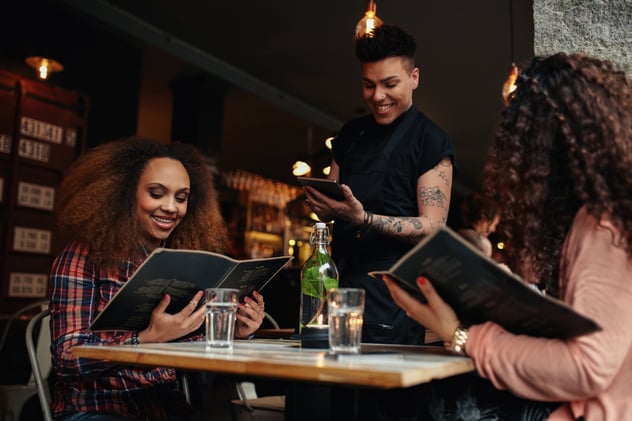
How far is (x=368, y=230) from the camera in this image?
2.01 metres

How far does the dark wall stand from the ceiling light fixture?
43mm

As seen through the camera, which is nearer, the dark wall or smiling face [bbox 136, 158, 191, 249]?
smiling face [bbox 136, 158, 191, 249]

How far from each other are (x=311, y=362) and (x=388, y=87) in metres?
1.40

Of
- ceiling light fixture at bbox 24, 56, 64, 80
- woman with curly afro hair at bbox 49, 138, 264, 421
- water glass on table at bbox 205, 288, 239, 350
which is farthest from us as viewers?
ceiling light fixture at bbox 24, 56, 64, 80

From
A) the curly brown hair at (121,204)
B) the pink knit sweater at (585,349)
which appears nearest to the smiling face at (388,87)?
the curly brown hair at (121,204)

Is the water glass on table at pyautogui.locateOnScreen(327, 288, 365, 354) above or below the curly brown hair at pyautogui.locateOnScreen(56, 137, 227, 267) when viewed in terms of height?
below

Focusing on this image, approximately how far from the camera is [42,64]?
530cm

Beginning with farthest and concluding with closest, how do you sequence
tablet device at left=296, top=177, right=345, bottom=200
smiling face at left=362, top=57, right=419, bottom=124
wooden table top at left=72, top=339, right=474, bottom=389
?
smiling face at left=362, top=57, right=419, bottom=124 → tablet device at left=296, top=177, right=345, bottom=200 → wooden table top at left=72, top=339, right=474, bottom=389

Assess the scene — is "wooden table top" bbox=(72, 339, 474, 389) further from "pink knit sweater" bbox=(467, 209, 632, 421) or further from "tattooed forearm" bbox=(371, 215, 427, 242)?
"tattooed forearm" bbox=(371, 215, 427, 242)

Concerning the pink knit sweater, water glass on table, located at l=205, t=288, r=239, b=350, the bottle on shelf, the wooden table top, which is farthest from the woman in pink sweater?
the bottle on shelf

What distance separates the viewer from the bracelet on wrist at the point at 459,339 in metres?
1.24

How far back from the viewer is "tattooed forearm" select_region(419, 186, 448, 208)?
2141 mm

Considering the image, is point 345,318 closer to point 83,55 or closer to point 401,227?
point 401,227

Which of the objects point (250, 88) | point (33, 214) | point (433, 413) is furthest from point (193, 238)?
point (250, 88)
